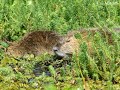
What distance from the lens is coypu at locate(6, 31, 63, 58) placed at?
19.4 feet

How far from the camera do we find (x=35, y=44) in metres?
5.95

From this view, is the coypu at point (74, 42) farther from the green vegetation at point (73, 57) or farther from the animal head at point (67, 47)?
the green vegetation at point (73, 57)

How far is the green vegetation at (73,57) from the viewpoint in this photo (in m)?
4.82

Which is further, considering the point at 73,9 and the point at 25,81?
the point at 73,9

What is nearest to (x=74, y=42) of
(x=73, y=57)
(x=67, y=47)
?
(x=67, y=47)

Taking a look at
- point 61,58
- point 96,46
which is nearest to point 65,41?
point 61,58

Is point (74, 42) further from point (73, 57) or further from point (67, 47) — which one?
point (73, 57)

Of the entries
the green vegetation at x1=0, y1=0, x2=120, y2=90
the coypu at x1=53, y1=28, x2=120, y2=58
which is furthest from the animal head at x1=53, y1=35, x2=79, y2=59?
the green vegetation at x1=0, y1=0, x2=120, y2=90

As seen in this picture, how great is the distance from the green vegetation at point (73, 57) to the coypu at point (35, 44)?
14cm

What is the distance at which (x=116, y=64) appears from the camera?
16.2 ft

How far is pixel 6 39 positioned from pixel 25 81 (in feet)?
5.19

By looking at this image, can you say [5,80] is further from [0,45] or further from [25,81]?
[0,45]

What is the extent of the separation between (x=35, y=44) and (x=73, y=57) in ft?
4.09

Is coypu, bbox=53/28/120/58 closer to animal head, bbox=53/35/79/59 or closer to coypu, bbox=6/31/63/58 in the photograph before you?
animal head, bbox=53/35/79/59
